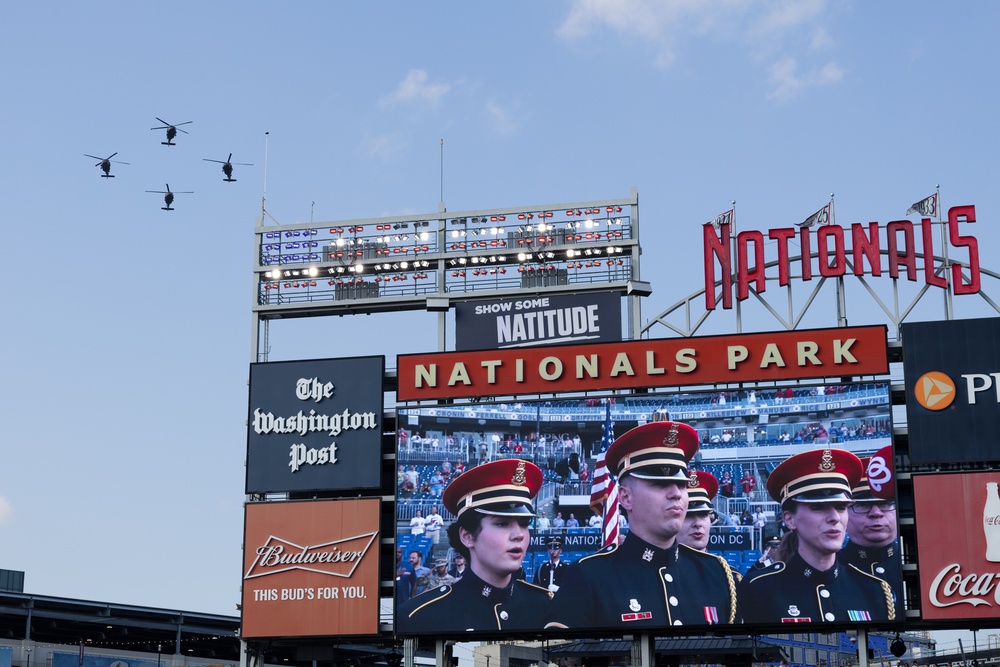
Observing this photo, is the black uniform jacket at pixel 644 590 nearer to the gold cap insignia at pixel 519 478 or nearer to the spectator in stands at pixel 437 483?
the gold cap insignia at pixel 519 478

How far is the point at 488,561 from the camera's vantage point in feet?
183

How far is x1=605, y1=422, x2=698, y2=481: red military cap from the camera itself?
55.2 meters

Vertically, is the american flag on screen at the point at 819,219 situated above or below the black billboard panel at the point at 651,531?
above

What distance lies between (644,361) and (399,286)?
11.9 meters

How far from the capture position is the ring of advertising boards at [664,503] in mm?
53469

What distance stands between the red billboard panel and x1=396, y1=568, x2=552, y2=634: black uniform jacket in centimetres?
201

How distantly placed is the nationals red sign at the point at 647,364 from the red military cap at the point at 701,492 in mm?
4105

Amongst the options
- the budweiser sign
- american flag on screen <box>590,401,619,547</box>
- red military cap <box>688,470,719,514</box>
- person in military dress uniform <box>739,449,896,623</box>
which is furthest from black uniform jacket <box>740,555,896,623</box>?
the budweiser sign

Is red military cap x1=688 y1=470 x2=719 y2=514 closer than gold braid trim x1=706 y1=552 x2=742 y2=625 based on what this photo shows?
No

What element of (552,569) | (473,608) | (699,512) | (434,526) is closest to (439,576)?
(473,608)

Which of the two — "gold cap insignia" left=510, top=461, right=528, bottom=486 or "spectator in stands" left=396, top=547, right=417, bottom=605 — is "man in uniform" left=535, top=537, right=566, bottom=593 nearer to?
"gold cap insignia" left=510, top=461, right=528, bottom=486

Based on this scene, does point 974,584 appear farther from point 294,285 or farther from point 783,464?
point 294,285

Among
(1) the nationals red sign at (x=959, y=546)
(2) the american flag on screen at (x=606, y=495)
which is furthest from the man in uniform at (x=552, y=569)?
(1) the nationals red sign at (x=959, y=546)

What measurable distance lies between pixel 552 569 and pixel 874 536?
12.3 m
